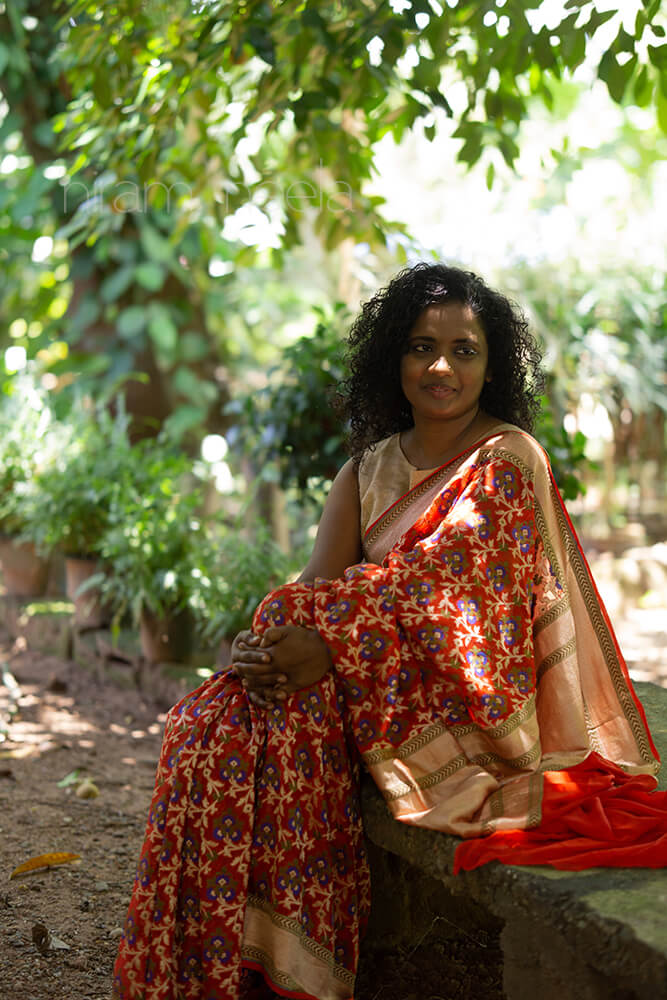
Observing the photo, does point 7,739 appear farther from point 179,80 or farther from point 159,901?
point 179,80

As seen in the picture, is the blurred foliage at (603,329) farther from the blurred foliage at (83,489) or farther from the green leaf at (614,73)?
the green leaf at (614,73)

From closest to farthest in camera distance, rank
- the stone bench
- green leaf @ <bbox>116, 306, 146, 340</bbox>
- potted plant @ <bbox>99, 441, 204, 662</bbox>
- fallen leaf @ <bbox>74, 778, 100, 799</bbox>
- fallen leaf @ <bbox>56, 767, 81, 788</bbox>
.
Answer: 1. the stone bench
2. fallen leaf @ <bbox>74, 778, 100, 799</bbox>
3. fallen leaf @ <bbox>56, 767, 81, 788</bbox>
4. potted plant @ <bbox>99, 441, 204, 662</bbox>
5. green leaf @ <bbox>116, 306, 146, 340</bbox>

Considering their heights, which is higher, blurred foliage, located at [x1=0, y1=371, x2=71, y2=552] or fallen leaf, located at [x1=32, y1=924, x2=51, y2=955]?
blurred foliage, located at [x1=0, y1=371, x2=71, y2=552]

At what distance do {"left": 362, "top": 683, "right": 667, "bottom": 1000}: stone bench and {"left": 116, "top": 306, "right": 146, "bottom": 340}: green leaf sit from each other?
4.28 m

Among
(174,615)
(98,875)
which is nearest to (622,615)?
(174,615)

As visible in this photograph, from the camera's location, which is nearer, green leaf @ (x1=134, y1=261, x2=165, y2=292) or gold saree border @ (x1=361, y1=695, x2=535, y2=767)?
gold saree border @ (x1=361, y1=695, x2=535, y2=767)

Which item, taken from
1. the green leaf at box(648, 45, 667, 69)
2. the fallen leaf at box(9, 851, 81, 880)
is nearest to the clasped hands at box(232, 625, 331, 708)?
the fallen leaf at box(9, 851, 81, 880)

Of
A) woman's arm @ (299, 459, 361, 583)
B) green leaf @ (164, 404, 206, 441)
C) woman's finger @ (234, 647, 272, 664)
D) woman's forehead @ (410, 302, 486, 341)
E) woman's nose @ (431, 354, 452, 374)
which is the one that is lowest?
woman's finger @ (234, 647, 272, 664)

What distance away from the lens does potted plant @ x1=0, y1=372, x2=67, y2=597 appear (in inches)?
189

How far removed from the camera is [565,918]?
1.62m

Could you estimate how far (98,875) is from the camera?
277cm

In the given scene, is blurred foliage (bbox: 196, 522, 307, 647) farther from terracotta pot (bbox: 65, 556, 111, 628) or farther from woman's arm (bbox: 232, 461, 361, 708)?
woman's arm (bbox: 232, 461, 361, 708)

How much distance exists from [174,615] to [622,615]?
2959 millimetres

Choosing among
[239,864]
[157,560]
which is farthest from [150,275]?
[239,864]
